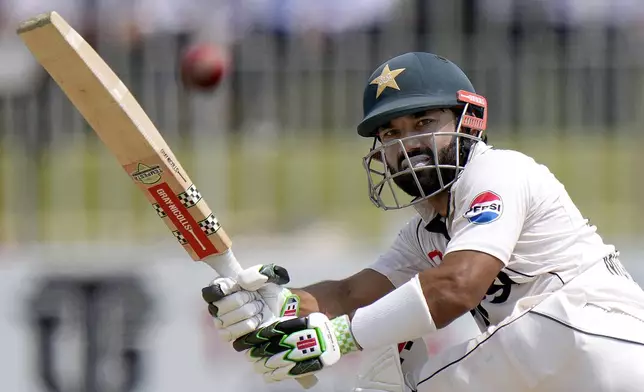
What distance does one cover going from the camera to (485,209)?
3.21 m

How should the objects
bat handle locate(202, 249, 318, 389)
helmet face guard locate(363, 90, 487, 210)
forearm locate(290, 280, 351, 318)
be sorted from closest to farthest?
1. helmet face guard locate(363, 90, 487, 210)
2. bat handle locate(202, 249, 318, 389)
3. forearm locate(290, 280, 351, 318)

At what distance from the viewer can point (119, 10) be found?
7.00 metres

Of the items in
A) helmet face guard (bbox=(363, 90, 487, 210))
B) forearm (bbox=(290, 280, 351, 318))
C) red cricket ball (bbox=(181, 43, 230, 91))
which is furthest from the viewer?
red cricket ball (bbox=(181, 43, 230, 91))

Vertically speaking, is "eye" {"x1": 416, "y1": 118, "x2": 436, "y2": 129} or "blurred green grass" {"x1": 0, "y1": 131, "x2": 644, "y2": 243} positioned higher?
"eye" {"x1": 416, "y1": 118, "x2": 436, "y2": 129}

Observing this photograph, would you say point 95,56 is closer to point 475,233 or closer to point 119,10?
point 475,233

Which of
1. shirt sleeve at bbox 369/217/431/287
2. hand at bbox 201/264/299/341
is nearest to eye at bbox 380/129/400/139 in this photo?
shirt sleeve at bbox 369/217/431/287

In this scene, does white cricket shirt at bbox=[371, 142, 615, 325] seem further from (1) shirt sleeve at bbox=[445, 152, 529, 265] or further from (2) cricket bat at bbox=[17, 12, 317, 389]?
(2) cricket bat at bbox=[17, 12, 317, 389]

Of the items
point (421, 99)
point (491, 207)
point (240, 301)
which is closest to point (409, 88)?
point (421, 99)

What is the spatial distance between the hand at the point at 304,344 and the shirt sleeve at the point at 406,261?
691mm

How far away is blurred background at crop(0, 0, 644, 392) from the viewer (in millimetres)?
6895

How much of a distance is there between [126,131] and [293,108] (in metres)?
3.76

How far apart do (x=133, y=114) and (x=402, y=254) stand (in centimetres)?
105

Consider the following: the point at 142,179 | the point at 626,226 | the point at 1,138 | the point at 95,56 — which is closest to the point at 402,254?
the point at 142,179

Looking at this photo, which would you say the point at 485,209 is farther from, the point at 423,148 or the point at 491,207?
the point at 423,148
